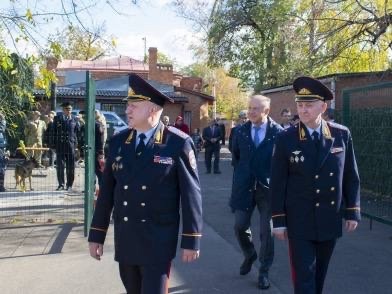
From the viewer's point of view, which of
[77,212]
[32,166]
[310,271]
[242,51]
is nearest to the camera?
[310,271]

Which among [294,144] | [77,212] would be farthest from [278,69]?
[294,144]

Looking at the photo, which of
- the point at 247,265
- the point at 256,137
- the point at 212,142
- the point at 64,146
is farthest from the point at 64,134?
the point at 256,137

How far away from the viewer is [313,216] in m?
4.63

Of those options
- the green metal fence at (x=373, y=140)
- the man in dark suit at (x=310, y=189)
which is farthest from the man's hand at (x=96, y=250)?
the green metal fence at (x=373, y=140)

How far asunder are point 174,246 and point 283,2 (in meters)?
25.3

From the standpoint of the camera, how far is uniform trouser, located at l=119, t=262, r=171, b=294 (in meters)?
3.91

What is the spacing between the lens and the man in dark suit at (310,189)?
4.63m

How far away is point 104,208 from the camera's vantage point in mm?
4184

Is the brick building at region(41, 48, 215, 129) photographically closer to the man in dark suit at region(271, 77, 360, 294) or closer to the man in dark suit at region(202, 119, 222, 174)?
the man in dark suit at region(202, 119, 222, 174)

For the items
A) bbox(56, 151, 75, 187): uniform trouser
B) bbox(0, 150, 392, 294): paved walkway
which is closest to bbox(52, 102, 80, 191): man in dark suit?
bbox(56, 151, 75, 187): uniform trouser

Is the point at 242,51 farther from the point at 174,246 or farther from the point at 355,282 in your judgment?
the point at 174,246

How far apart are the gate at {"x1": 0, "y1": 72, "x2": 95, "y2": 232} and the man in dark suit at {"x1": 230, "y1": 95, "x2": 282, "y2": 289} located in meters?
2.84

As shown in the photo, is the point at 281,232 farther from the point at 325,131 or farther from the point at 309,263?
the point at 325,131

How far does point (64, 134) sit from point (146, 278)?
9403mm
